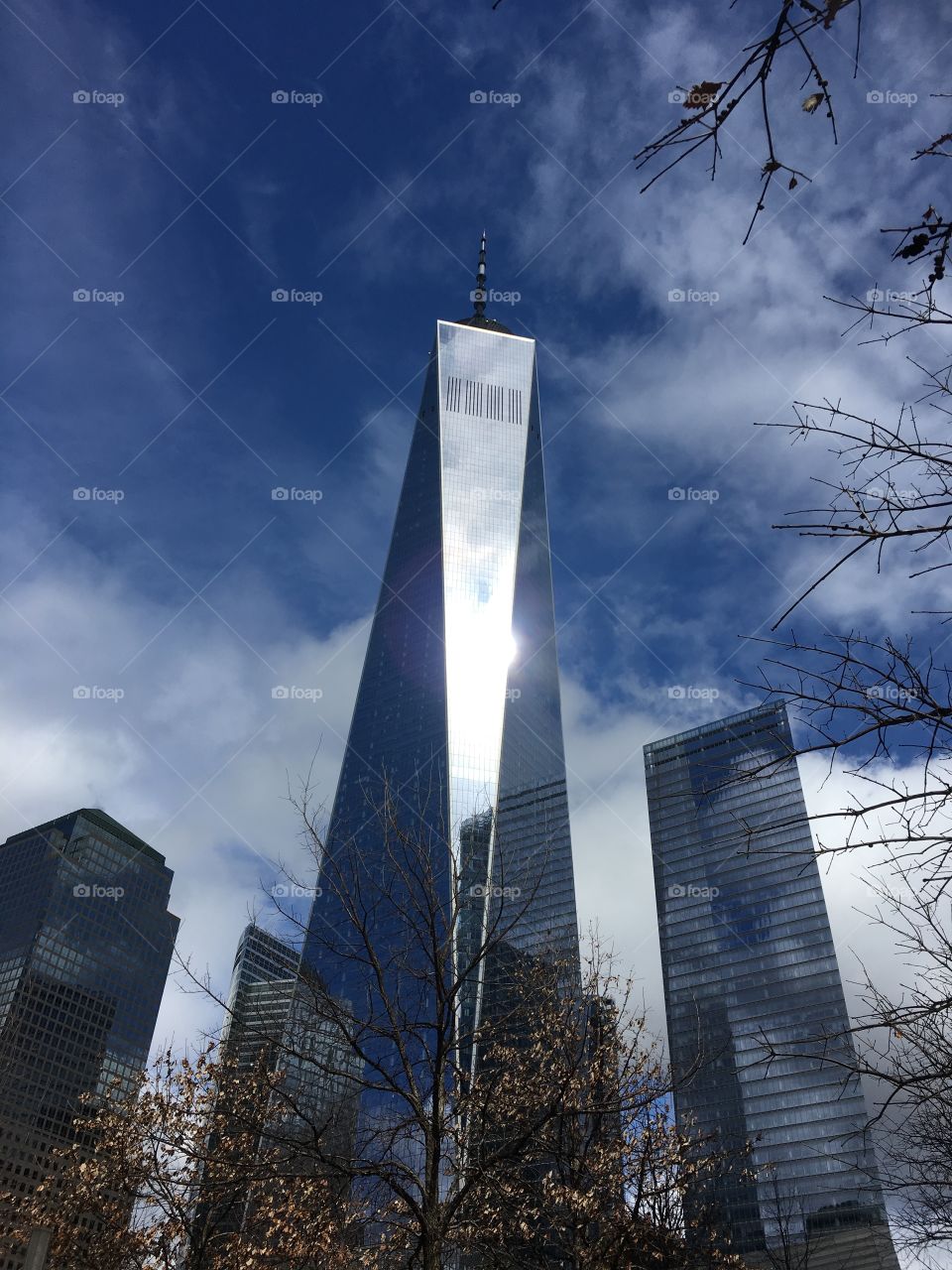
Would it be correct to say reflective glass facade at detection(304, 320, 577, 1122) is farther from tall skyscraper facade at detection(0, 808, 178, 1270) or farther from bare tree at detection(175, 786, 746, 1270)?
bare tree at detection(175, 786, 746, 1270)

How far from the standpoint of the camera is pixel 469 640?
504 feet

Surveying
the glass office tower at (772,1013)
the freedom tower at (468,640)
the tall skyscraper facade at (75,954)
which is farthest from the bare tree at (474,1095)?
the tall skyscraper facade at (75,954)

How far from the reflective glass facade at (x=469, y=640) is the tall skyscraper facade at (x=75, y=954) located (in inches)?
1772

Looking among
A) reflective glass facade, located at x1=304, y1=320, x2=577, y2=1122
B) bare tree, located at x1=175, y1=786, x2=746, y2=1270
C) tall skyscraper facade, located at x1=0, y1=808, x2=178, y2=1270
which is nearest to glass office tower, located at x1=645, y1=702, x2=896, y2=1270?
reflective glass facade, located at x1=304, y1=320, x2=577, y2=1122

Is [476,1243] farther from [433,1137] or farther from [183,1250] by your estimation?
[183,1250]

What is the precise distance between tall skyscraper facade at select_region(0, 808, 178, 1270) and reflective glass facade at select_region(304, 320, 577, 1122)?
148 ft

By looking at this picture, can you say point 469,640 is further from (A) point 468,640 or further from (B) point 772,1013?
(B) point 772,1013

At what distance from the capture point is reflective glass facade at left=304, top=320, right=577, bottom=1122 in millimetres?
146375

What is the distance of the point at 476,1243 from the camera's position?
10242 millimetres

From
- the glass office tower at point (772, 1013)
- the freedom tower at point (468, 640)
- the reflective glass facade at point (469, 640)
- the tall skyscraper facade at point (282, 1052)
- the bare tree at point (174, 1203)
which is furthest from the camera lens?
the reflective glass facade at point (469, 640)

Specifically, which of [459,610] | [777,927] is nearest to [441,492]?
[459,610]

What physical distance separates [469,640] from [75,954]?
309ft

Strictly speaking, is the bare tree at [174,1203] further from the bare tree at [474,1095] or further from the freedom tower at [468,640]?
the freedom tower at [468,640]

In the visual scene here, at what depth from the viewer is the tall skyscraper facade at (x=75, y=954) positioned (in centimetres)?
14262
